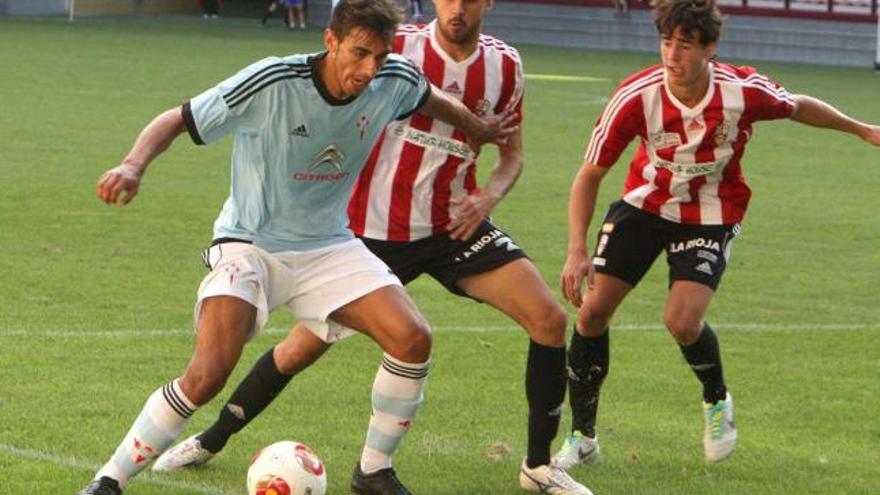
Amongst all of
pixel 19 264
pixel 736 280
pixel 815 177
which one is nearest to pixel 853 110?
pixel 815 177

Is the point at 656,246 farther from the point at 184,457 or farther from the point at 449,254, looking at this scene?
the point at 184,457

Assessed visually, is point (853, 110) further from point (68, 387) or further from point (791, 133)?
point (68, 387)

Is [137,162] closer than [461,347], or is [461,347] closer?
[137,162]

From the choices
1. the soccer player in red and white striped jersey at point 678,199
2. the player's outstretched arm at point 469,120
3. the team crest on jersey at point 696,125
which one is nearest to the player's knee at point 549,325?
the soccer player in red and white striped jersey at point 678,199

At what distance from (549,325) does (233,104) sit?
153 centimetres

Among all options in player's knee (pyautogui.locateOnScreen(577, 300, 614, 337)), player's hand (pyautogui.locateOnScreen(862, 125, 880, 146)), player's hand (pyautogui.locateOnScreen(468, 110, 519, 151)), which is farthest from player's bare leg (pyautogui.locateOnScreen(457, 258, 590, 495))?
player's hand (pyautogui.locateOnScreen(862, 125, 880, 146))

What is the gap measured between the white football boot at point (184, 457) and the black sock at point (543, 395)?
125cm

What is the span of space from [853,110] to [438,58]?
20.4m

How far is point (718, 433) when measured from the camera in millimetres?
7746

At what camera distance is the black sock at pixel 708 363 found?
7859mm

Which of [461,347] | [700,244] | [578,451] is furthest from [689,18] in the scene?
[461,347]

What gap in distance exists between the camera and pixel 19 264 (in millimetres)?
12062

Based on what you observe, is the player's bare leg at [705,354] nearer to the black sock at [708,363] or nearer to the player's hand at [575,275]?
the black sock at [708,363]

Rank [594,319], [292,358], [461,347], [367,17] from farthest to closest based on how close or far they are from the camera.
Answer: [461,347] < [594,319] < [292,358] < [367,17]
